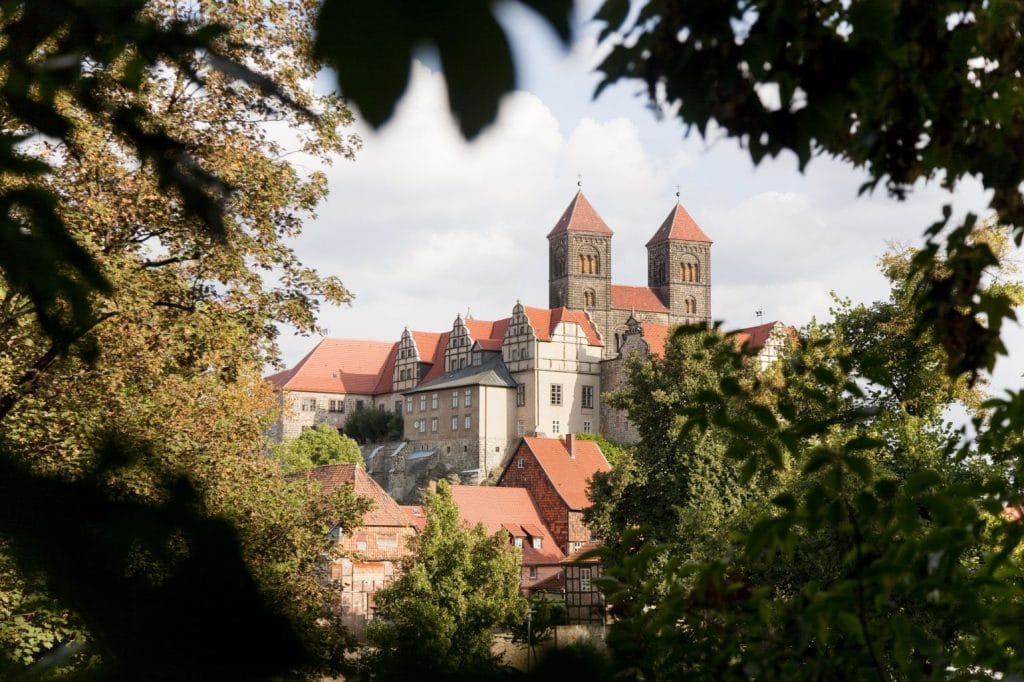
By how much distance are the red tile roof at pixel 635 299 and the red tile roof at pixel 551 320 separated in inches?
561

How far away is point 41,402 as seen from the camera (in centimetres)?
1086

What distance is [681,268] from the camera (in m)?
98.6

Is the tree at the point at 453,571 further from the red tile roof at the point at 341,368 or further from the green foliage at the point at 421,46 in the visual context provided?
the red tile roof at the point at 341,368

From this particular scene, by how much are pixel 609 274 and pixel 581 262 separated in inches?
99.8

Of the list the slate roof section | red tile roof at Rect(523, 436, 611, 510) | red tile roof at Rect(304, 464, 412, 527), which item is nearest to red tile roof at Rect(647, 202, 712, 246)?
the slate roof section

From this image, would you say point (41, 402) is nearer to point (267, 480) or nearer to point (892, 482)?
point (267, 480)

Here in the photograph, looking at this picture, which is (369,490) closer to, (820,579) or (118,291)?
(820,579)

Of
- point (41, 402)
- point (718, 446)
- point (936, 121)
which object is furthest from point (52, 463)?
point (718, 446)

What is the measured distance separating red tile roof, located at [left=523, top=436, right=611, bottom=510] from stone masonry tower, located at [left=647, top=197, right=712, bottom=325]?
4754cm

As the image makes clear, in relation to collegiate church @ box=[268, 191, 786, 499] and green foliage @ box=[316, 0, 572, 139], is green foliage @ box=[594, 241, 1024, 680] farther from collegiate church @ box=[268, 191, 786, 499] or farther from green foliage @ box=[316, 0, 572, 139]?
collegiate church @ box=[268, 191, 786, 499]

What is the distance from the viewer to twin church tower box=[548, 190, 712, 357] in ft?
305

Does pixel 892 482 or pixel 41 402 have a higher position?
pixel 41 402

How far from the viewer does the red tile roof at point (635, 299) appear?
9344 centimetres

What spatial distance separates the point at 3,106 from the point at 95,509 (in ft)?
3.19
